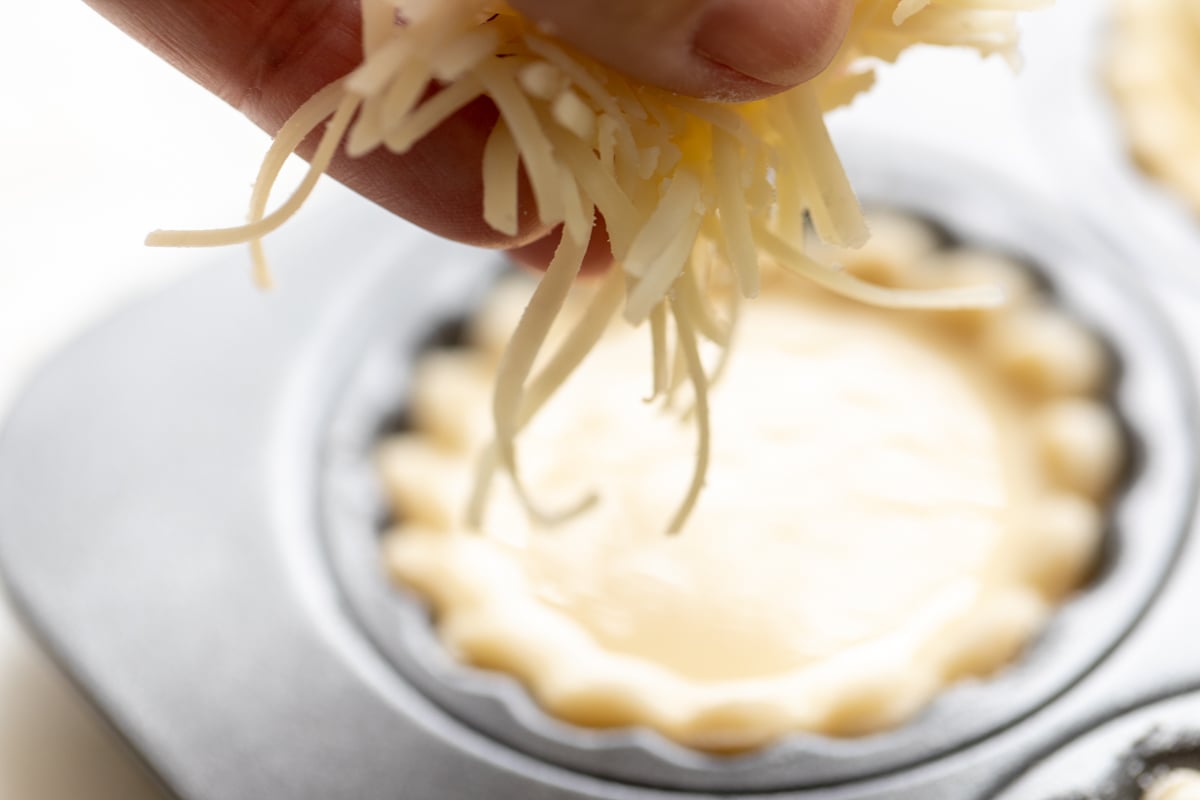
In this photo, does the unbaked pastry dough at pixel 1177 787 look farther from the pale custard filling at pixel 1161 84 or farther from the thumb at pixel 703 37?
the pale custard filling at pixel 1161 84

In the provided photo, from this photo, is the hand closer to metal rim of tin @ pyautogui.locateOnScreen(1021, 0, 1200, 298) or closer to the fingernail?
the fingernail

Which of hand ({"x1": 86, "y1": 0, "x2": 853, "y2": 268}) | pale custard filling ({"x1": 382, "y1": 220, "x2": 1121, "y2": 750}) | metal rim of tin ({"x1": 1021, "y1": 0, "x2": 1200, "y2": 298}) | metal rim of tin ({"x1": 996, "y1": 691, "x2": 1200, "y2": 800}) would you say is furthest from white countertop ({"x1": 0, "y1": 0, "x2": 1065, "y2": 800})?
metal rim of tin ({"x1": 996, "y1": 691, "x2": 1200, "y2": 800})

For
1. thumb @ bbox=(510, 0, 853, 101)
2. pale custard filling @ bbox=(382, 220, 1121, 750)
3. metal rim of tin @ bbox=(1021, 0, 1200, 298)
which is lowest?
pale custard filling @ bbox=(382, 220, 1121, 750)

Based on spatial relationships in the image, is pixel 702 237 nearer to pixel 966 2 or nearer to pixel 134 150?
pixel 966 2

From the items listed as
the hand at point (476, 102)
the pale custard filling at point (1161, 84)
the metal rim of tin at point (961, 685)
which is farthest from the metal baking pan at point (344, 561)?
the hand at point (476, 102)

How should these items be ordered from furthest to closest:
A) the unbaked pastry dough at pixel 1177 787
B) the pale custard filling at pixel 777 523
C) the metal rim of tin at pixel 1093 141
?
1. the metal rim of tin at pixel 1093 141
2. the pale custard filling at pixel 777 523
3. the unbaked pastry dough at pixel 1177 787

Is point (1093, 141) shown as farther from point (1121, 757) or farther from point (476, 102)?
point (476, 102)

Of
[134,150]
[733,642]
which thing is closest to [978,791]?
[733,642]
